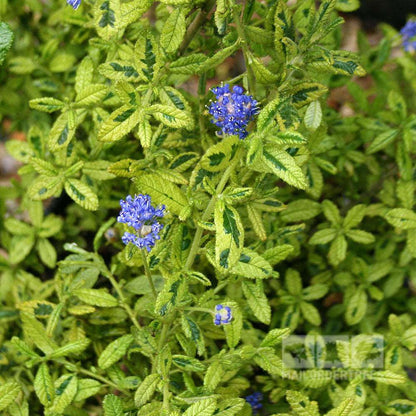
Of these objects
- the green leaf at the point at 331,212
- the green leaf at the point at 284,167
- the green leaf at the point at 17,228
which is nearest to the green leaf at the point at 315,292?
the green leaf at the point at 331,212

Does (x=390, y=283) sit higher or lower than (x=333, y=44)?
lower

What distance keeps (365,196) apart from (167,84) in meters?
0.95

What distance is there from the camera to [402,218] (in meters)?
1.63

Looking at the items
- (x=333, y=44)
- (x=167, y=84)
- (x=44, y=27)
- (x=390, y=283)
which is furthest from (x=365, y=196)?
(x=44, y=27)

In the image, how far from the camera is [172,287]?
1178 millimetres

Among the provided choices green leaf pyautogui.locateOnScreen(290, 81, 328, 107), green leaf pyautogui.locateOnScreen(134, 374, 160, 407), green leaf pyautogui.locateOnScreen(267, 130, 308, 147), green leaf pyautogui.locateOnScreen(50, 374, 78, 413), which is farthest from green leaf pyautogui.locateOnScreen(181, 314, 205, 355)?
green leaf pyautogui.locateOnScreen(290, 81, 328, 107)

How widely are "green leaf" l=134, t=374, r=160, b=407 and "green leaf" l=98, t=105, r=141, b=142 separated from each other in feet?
1.89

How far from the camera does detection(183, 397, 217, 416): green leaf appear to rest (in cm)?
111

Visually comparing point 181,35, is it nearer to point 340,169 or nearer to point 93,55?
point 93,55

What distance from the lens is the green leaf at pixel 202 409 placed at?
1109 millimetres

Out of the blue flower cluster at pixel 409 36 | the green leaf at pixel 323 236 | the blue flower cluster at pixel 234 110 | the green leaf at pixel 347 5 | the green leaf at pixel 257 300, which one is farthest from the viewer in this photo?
the blue flower cluster at pixel 409 36

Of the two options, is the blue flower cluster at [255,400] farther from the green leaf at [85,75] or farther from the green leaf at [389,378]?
the green leaf at [85,75]

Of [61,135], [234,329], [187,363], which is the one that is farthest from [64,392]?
[61,135]

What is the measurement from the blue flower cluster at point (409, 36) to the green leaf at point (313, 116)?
1.01m
